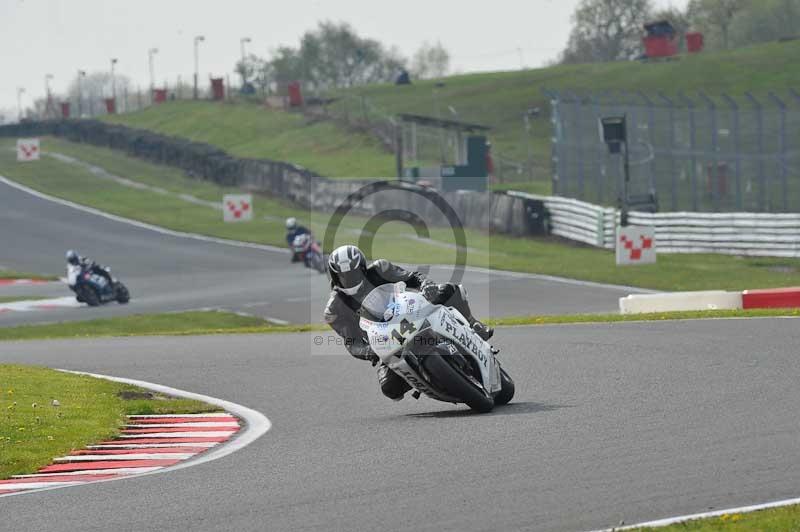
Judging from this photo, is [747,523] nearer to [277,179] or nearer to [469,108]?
[277,179]

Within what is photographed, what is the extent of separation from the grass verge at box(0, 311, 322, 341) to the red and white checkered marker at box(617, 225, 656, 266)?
8.69 metres

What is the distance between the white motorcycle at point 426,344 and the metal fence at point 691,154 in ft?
62.5

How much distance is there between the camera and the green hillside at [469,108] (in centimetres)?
6856

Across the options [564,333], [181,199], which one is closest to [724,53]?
[181,199]

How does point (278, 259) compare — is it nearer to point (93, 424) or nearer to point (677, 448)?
point (93, 424)

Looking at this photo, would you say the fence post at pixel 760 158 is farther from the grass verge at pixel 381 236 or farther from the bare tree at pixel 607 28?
the bare tree at pixel 607 28

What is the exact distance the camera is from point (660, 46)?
8156 centimetres

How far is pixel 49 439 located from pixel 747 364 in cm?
601

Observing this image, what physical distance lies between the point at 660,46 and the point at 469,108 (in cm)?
1156

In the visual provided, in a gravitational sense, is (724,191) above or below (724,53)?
below

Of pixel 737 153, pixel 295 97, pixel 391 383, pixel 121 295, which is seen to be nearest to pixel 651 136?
pixel 737 153

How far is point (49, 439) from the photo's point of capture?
1074 centimetres

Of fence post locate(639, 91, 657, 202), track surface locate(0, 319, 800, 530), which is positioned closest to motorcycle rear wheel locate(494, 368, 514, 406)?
track surface locate(0, 319, 800, 530)

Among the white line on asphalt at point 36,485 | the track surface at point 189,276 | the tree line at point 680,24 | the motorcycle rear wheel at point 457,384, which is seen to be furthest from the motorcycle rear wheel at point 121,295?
the tree line at point 680,24
